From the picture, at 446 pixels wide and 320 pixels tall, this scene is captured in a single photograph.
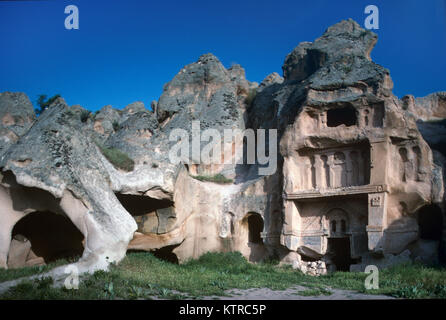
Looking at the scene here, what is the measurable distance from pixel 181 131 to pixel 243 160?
3.47 meters

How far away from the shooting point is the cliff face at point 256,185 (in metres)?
13.2

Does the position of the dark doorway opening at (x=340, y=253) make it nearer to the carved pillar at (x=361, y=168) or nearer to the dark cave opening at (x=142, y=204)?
the carved pillar at (x=361, y=168)

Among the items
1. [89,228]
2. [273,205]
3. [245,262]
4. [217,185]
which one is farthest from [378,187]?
[89,228]

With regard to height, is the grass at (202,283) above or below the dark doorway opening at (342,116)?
below

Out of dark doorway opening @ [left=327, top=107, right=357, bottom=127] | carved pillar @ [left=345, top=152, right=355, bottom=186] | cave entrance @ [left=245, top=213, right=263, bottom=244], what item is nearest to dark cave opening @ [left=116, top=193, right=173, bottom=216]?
cave entrance @ [left=245, top=213, right=263, bottom=244]

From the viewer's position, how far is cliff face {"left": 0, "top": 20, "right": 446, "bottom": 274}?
13.2 metres

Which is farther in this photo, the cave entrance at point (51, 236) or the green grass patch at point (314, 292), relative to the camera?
the cave entrance at point (51, 236)

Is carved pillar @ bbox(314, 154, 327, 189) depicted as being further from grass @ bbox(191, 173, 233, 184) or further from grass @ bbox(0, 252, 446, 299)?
grass @ bbox(191, 173, 233, 184)

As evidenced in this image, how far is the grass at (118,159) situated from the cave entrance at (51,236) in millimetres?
2540

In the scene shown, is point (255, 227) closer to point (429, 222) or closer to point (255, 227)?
point (255, 227)

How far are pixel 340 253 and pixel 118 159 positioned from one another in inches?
386

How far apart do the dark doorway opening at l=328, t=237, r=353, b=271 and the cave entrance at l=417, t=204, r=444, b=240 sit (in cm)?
294

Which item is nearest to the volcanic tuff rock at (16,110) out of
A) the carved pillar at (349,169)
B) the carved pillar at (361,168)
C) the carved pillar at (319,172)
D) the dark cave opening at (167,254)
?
the dark cave opening at (167,254)
